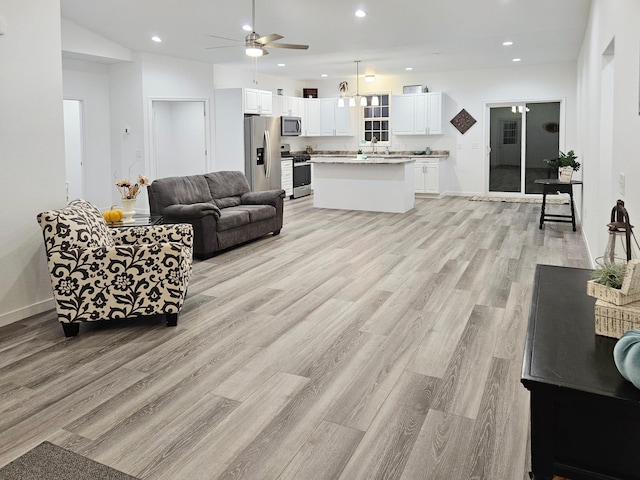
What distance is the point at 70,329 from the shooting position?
3469 mm

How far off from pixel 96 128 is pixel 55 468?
771 cm

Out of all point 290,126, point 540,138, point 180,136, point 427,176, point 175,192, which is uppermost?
point 290,126

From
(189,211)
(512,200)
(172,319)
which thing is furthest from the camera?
(512,200)

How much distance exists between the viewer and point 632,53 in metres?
2.71

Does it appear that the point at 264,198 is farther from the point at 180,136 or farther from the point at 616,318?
the point at 616,318

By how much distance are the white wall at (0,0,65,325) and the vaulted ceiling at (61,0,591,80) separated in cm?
307

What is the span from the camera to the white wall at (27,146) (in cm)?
368

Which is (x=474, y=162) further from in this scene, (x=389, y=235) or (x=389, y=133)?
(x=389, y=235)

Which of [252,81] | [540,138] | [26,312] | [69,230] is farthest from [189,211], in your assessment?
[540,138]

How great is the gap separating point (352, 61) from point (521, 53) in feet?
9.84

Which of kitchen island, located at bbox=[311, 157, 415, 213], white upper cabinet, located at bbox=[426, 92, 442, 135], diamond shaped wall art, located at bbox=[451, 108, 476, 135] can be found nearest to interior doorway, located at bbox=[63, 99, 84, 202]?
kitchen island, located at bbox=[311, 157, 415, 213]

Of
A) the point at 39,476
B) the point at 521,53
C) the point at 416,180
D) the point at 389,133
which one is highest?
the point at 521,53

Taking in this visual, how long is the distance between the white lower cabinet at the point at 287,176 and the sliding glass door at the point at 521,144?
437 cm

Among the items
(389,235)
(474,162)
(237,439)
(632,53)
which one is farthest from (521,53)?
(237,439)
